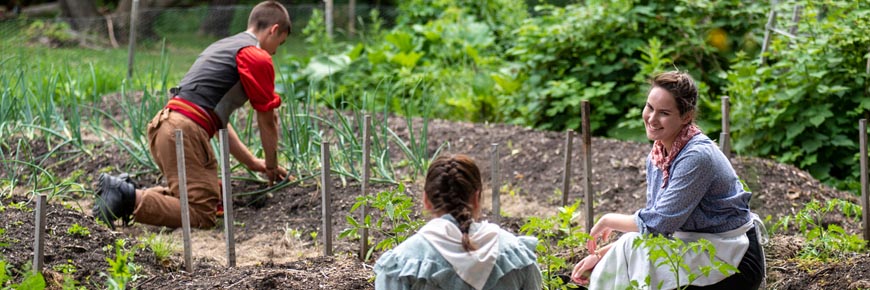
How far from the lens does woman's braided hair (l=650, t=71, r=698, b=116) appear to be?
316 centimetres

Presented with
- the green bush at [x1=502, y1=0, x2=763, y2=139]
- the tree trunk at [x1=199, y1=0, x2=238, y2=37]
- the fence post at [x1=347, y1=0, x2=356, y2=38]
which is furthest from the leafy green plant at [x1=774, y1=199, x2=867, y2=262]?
→ the tree trunk at [x1=199, y1=0, x2=238, y2=37]

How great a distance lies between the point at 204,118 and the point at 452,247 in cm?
280

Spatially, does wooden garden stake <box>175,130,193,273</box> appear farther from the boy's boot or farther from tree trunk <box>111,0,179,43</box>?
tree trunk <box>111,0,179,43</box>

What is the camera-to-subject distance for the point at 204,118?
520cm

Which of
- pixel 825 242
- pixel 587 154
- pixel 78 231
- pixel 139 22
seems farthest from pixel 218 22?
pixel 825 242

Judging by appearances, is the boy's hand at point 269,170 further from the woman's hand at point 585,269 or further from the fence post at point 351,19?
the fence post at point 351,19

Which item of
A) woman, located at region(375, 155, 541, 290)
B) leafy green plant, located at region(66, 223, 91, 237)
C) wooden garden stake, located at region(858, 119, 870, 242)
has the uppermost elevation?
woman, located at region(375, 155, 541, 290)

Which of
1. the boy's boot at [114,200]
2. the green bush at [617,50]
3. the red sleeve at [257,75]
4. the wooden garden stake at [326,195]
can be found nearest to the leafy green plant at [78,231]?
the boy's boot at [114,200]

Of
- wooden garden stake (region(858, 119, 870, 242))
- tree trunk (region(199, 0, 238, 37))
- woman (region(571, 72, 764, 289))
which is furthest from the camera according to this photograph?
tree trunk (region(199, 0, 238, 37))

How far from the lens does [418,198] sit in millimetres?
5145

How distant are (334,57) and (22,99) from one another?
11.8ft

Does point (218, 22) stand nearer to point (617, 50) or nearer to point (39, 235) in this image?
point (617, 50)

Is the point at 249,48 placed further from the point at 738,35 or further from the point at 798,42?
the point at 738,35

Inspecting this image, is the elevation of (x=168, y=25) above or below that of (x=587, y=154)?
below
